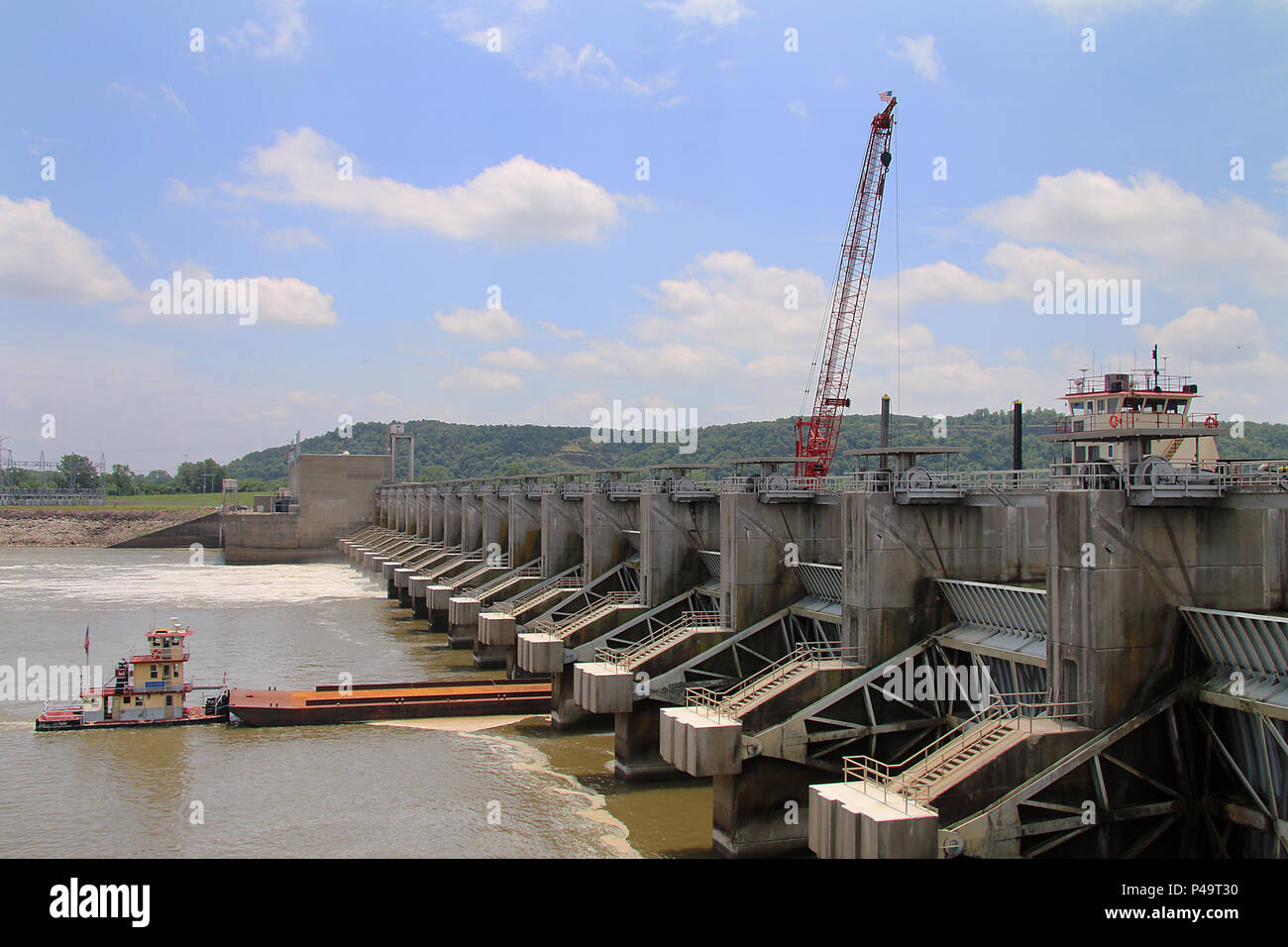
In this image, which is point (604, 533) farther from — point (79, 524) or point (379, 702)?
point (79, 524)

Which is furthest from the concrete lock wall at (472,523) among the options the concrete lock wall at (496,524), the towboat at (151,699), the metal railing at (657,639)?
the metal railing at (657,639)

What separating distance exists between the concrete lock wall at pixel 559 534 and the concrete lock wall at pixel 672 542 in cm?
1162

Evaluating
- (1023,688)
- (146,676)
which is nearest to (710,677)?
(1023,688)

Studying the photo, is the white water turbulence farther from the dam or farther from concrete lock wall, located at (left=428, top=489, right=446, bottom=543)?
the dam

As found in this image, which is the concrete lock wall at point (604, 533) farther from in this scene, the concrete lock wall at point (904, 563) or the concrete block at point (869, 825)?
the concrete block at point (869, 825)

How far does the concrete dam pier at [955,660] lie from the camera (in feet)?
56.3

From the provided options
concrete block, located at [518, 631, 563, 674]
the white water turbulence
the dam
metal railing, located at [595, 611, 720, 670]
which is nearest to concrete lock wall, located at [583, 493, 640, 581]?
the dam

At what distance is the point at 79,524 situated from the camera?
465ft

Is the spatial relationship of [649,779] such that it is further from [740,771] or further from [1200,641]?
[1200,641]

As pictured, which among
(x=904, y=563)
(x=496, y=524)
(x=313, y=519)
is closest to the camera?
(x=904, y=563)

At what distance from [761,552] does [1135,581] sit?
13290mm

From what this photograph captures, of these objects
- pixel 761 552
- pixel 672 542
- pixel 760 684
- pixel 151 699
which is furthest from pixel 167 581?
pixel 760 684
